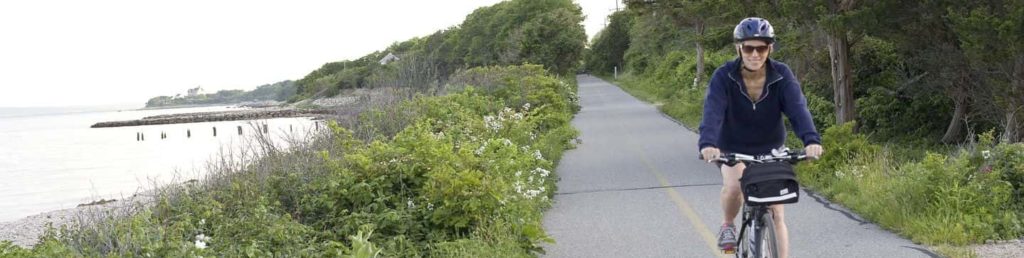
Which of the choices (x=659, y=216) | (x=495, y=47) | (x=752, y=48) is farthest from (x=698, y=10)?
(x=495, y=47)

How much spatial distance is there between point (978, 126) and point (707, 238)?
1511 cm

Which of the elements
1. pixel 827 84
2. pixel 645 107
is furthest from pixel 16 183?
pixel 827 84

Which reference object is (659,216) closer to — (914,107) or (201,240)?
(201,240)

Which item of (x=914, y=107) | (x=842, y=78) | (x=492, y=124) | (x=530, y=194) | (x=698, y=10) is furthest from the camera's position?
(x=914, y=107)

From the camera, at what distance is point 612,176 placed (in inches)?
596

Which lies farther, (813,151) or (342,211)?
(342,211)

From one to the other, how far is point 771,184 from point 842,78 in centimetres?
1532

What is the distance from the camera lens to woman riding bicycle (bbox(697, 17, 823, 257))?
5375 millimetres

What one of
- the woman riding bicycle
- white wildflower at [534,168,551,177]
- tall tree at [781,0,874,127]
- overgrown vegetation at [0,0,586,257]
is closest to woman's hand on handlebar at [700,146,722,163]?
the woman riding bicycle

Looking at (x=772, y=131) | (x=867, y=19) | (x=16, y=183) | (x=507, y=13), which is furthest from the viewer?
(x=507, y=13)

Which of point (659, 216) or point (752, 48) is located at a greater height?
point (752, 48)

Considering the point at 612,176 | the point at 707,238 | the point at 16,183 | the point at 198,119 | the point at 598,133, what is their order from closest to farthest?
the point at 707,238
the point at 612,176
the point at 598,133
the point at 16,183
the point at 198,119

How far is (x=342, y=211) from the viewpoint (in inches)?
337

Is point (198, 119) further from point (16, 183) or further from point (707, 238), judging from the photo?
point (707, 238)
